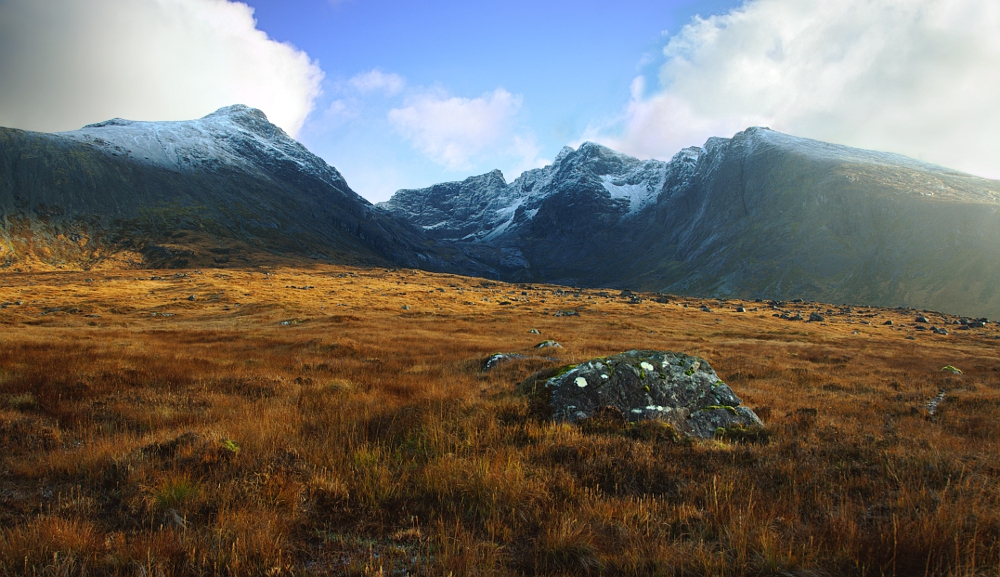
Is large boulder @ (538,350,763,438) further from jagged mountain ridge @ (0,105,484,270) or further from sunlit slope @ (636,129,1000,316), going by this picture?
jagged mountain ridge @ (0,105,484,270)

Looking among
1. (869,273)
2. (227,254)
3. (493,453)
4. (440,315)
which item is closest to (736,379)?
(493,453)

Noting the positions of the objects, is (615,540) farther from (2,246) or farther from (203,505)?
(2,246)

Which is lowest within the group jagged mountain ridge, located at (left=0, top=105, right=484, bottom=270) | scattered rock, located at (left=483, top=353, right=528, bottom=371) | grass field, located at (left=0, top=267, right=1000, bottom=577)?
scattered rock, located at (left=483, top=353, right=528, bottom=371)

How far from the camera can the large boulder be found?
798 centimetres

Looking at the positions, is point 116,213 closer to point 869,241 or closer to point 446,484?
point 446,484

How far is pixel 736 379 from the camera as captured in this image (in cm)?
1602

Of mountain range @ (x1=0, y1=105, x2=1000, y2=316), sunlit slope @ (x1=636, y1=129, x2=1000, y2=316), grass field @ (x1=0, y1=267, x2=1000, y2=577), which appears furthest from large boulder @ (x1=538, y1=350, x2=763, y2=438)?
sunlit slope @ (x1=636, y1=129, x2=1000, y2=316)

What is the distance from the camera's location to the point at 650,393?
858cm

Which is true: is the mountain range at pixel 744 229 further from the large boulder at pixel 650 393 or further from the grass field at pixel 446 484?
the large boulder at pixel 650 393

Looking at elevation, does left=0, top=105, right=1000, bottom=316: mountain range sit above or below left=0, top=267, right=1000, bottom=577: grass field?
above

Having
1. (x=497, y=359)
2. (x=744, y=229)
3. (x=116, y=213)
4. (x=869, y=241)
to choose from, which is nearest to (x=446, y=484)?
(x=497, y=359)

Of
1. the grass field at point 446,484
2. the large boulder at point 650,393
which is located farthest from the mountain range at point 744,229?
the large boulder at point 650,393

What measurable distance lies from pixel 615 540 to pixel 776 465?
3.52 m

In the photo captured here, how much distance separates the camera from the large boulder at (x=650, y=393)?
26.2 ft
